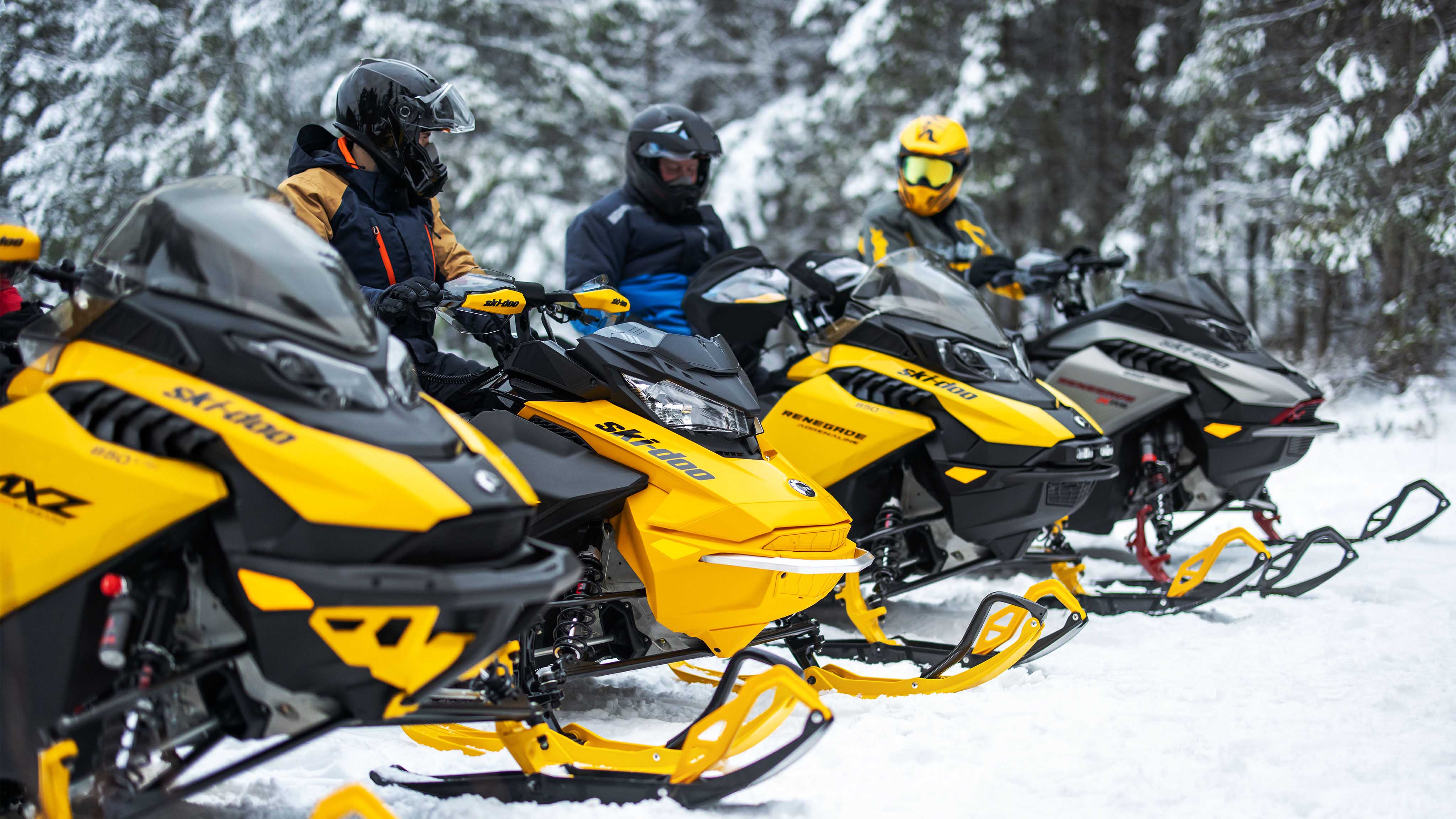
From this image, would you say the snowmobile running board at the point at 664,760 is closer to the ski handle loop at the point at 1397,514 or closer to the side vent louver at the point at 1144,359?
the side vent louver at the point at 1144,359

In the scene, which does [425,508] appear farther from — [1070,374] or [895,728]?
[1070,374]

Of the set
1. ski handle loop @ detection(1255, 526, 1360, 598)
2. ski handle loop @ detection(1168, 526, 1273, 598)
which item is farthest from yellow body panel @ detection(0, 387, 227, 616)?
ski handle loop @ detection(1255, 526, 1360, 598)

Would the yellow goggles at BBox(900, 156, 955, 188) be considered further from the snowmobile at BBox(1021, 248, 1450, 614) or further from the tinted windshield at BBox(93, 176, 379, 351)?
the tinted windshield at BBox(93, 176, 379, 351)

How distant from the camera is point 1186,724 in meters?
2.79

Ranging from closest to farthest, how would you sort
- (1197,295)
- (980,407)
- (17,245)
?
(17,245) → (980,407) → (1197,295)

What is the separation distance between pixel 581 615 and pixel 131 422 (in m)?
Result: 1.37

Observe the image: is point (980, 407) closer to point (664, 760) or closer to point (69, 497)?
point (664, 760)

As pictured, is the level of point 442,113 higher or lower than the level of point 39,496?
higher

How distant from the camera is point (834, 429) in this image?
4.00 m

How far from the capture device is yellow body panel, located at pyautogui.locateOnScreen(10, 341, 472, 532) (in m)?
1.75

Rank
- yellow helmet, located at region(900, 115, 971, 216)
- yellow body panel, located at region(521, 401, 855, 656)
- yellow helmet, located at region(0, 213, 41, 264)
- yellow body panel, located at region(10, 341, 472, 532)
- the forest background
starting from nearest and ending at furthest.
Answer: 1. yellow body panel, located at region(10, 341, 472, 532)
2. yellow helmet, located at region(0, 213, 41, 264)
3. yellow body panel, located at region(521, 401, 855, 656)
4. yellow helmet, located at region(900, 115, 971, 216)
5. the forest background

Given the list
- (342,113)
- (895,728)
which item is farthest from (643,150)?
→ (895,728)

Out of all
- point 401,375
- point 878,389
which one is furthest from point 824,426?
point 401,375

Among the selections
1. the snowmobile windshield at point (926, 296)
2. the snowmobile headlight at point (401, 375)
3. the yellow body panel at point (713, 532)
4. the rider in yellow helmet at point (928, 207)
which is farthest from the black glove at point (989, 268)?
the snowmobile headlight at point (401, 375)
